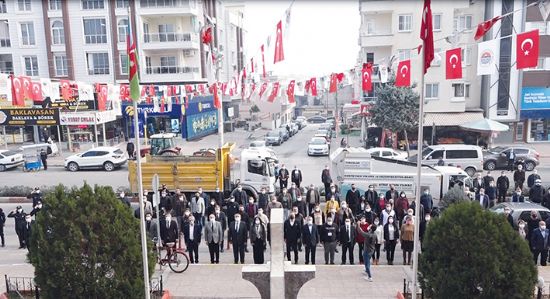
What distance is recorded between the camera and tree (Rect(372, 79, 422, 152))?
34.0 meters

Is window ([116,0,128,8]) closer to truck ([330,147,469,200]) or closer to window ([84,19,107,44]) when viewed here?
window ([84,19,107,44])

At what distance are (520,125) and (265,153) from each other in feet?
87.8

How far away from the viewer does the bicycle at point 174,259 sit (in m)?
12.7

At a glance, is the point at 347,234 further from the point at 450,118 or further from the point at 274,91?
the point at 450,118

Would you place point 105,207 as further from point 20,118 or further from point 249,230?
point 20,118

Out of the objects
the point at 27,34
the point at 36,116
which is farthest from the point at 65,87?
the point at 27,34

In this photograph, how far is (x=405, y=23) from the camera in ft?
123

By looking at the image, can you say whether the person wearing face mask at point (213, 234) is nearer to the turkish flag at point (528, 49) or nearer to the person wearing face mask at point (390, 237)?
the person wearing face mask at point (390, 237)

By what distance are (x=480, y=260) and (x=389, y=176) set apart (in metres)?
10.3

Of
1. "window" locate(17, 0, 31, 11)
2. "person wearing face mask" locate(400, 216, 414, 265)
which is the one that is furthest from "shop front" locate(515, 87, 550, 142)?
"window" locate(17, 0, 31, 11)

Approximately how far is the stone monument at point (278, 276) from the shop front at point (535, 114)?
1308 inches

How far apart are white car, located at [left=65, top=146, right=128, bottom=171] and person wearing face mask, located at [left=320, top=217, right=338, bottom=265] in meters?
18.5

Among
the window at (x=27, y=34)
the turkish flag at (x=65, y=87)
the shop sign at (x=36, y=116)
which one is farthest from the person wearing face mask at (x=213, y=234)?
the window at (x=27, y=34)

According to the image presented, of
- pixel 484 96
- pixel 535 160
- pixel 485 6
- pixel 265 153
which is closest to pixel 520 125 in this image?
pixel 484 96
